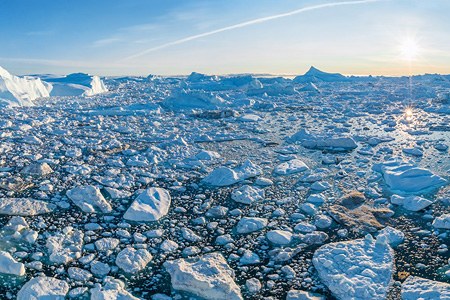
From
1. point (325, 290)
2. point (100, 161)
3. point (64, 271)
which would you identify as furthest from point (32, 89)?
point (325, 290)

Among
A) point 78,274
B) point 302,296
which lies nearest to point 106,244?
point 78,274

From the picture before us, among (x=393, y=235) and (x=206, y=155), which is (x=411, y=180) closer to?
(x=393, y=235)

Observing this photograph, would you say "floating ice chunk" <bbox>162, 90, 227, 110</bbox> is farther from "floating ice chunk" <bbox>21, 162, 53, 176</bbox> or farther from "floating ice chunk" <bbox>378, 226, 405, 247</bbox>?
"floating ice chunk" <bbox>378, 226, 405, 247</bbox>

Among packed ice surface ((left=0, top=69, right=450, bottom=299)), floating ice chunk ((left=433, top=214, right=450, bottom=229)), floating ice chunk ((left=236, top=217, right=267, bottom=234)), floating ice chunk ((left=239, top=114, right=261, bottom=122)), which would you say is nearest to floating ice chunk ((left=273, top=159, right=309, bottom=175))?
packed ice surface ((left=0, top=69, right=450, bottom=299))

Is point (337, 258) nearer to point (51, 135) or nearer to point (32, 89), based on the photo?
point (51, 135)

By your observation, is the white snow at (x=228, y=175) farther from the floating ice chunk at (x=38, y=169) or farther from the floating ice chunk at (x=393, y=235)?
the floating ice chunk at (x=38, y=169)

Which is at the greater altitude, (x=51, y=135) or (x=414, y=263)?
(x=51, y=135)
